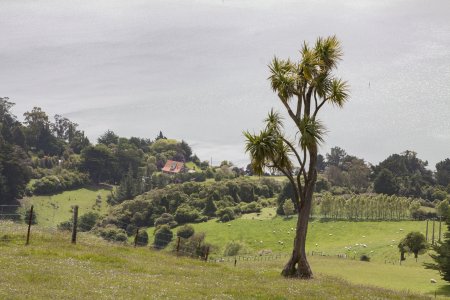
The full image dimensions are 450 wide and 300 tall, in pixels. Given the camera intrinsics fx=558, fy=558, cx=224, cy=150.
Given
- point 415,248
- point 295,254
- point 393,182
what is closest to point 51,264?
Answer: point 295,254

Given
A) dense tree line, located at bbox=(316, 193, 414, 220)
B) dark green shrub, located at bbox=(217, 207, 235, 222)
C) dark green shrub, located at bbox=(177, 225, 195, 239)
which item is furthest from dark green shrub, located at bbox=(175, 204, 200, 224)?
dense tree line, located at bbox=(316, 193, 414, 220)

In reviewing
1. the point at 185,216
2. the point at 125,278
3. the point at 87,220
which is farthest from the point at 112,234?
the point at 125,278

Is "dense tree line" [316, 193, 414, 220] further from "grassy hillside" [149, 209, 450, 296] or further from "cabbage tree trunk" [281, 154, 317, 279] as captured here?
"cabbage tree trunk" [281, 154, 317, 279]

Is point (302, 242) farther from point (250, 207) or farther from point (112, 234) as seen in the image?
point (250, 207)

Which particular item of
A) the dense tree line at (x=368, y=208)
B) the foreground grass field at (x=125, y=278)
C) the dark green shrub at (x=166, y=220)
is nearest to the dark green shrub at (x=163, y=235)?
the dark green shrub at (x=166, y=220)

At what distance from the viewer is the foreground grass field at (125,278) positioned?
22.1 meters

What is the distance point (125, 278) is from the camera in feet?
84.9

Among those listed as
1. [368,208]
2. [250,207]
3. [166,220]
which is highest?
[368,208]

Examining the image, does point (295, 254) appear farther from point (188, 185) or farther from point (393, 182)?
point (393, 182)

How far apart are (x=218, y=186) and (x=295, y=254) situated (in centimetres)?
15153

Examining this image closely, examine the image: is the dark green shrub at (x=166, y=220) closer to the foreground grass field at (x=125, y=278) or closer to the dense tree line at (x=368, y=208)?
the dense tree line at (x=368, y=208)

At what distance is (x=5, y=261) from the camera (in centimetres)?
2694

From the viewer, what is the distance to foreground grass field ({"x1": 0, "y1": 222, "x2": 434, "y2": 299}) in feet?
72.6

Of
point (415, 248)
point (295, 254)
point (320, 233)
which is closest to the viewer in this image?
point (295, 254)
